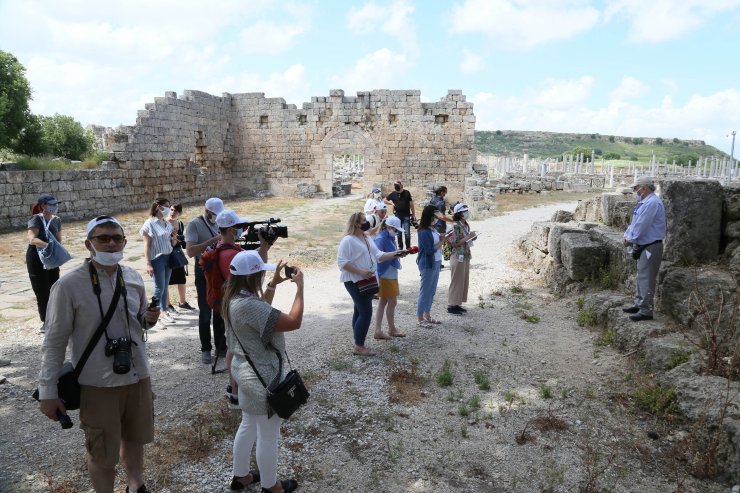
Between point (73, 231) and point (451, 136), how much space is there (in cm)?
1418

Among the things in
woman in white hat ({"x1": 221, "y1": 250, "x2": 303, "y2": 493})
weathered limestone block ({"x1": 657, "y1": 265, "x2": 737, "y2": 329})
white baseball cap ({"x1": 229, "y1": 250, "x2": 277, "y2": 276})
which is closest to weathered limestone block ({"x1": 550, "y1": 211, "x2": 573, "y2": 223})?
weathered limestone block ({"x1": 657, "y1": 265, "x2": 737, "y2": 329})

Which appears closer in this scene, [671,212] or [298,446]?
[298,446]

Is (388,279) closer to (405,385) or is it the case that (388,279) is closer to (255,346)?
(405,385)

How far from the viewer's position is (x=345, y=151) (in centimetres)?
2188

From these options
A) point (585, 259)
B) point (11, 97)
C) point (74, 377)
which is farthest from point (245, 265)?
point (11, 97)

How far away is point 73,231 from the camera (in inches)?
505

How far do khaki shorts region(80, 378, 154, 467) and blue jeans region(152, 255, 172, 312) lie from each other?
11.9 feet

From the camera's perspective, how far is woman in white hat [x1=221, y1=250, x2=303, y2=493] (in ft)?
10.0

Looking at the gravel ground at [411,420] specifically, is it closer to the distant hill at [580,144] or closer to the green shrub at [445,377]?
the green shrub at [445,377]

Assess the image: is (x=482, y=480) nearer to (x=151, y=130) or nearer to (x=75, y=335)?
(x=75, y=335)

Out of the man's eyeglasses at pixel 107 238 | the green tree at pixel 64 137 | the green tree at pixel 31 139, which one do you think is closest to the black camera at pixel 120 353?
the man's eyeglasses at pixel 107 238

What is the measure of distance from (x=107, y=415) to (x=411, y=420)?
2400 mm

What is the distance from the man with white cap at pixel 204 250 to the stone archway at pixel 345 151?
640 inches

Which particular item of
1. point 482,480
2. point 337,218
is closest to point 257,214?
point 337,218
